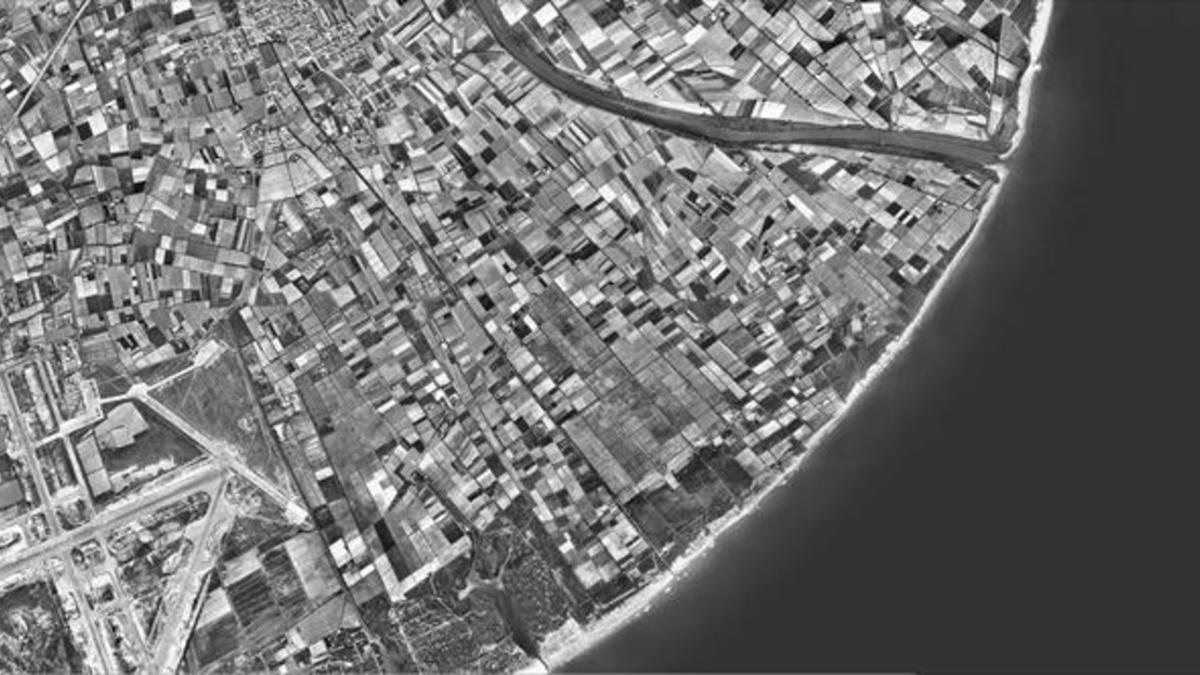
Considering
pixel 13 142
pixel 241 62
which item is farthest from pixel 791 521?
pixel 13 142

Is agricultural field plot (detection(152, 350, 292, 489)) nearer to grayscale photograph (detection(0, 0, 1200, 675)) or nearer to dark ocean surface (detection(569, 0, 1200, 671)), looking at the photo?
grayscale photograph (detection(0, 0, 1200, 675))

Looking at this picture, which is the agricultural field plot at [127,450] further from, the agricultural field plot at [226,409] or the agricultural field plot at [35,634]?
the agricultural field plot at [35,634]

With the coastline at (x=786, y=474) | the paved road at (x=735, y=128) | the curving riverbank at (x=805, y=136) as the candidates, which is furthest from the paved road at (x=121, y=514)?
the paved road at (x=735, y=128)

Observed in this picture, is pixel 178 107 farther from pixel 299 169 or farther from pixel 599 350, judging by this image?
pixel 599 350

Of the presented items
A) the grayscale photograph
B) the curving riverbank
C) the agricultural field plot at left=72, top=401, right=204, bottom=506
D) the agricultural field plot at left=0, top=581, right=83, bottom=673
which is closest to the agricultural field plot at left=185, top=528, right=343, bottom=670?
the grayscale photograph

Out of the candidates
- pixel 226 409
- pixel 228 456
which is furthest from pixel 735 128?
pixel 228 456

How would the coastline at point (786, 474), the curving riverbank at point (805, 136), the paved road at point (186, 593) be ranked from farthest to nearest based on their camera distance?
1. the curving riverbank at point (805, 136)
2. the coastline at point (786, 474)
3. the paved road at point (186, 593)

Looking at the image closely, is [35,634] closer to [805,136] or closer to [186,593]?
[186,593]
